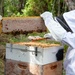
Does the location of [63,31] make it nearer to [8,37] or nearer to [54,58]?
[54,58]

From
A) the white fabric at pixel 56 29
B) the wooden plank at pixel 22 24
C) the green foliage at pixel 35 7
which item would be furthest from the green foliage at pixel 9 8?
the white fabric at pixel 56 29

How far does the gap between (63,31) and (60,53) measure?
435 mm

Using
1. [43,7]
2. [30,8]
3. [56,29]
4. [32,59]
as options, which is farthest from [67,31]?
[30,8]

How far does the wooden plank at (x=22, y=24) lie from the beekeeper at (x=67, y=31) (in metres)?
3.14

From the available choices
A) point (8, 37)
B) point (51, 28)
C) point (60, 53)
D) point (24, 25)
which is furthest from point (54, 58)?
Answer: point (24, 25)

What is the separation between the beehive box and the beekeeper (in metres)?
0.18

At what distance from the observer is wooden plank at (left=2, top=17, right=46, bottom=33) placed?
241 inches

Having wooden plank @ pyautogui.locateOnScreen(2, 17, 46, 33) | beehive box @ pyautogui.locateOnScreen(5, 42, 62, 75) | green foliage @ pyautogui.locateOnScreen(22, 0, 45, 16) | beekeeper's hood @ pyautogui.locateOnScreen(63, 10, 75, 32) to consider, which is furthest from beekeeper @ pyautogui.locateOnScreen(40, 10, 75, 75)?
green foliage @ pyautogui.locateOnScreen(22, 0, 45, 16)

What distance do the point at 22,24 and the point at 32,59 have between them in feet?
11.5

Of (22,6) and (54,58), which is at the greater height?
(54,58)

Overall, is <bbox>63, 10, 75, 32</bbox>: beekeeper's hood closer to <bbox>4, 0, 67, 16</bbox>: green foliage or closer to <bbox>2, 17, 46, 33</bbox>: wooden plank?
<bbox>2, 17, 46, 33</bbox>: wooden plank

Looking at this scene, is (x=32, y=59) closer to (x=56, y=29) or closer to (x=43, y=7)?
(x=56, y=29)

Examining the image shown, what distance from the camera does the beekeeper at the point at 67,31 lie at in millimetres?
2840

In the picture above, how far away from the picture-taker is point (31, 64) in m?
3.05
